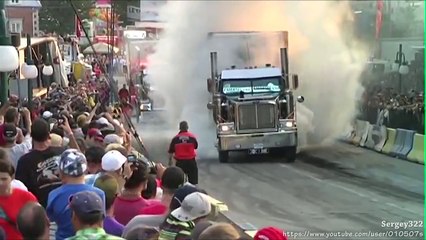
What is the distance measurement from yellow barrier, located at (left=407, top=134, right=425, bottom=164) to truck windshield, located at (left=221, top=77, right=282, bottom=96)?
12.4ft

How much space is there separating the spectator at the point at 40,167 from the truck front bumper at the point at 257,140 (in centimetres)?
1397

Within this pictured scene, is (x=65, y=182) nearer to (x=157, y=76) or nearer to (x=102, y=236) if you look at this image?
(x=102, y=236)

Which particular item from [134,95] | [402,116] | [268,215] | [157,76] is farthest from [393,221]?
[134,95]

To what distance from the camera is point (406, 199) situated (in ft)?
50.3

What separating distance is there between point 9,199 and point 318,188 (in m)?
11.4

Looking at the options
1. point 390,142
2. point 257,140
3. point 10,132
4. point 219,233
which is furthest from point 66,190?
point 390,142

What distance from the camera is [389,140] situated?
22812mm

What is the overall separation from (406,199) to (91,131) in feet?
24.8

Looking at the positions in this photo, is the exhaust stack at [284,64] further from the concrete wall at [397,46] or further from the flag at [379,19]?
the flag at [379,19]

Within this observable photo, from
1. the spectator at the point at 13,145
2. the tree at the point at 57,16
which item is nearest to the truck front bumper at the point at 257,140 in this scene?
the spectator at the point at 13,145

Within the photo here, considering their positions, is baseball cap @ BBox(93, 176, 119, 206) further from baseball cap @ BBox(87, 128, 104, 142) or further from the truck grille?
the truck grille

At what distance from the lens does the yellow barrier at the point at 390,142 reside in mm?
22427

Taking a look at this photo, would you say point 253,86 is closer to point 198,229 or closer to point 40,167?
point 40,167

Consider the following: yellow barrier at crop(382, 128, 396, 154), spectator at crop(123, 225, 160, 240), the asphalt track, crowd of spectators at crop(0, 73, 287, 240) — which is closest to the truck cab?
the asphalt track
